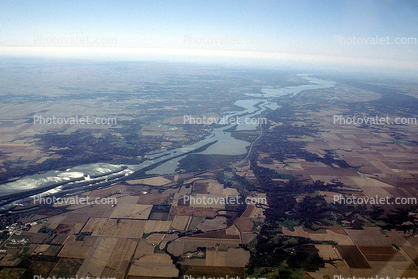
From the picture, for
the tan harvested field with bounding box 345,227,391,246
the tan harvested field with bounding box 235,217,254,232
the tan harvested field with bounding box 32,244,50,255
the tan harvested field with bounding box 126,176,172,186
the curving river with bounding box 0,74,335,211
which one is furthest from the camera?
the tan harvested field with bounding box 126,176,172,186

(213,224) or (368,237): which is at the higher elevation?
(368,237)

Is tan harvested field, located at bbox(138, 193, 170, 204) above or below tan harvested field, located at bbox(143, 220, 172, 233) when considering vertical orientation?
above

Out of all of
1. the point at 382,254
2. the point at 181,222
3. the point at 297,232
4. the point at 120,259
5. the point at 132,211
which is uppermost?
the point at 382,254

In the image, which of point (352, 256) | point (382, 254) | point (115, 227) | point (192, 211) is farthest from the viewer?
point (192, 211)

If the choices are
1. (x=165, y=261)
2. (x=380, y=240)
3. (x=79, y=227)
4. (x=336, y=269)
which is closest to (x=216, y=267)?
(x=165, y=261)

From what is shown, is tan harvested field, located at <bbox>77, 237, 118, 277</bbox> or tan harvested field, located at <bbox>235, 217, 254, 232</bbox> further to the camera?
tan harvested field, located at <bbox>235, 217, 254, 232</bbox>

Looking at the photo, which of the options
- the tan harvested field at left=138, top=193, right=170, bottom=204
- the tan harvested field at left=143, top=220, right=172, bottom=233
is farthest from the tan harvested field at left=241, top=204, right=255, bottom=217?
the tan harvested field at left=138, top=193, right=170, bottom=204

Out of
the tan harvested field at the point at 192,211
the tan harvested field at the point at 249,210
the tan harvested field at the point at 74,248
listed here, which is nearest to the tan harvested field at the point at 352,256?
the tan harvested field at the point at 249,210

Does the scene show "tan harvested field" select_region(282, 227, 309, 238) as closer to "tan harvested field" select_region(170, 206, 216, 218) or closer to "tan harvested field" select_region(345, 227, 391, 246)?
"tan harvested field" select_region(345, 227, 391, 246)

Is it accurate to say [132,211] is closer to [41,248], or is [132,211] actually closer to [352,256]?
[41,248]

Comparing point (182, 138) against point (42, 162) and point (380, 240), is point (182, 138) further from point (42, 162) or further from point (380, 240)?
point (380, 240)

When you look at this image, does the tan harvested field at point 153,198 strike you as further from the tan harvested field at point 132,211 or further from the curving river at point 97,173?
the curving river at point 97,173

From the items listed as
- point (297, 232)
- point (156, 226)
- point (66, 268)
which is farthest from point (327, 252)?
point (66, 268)
